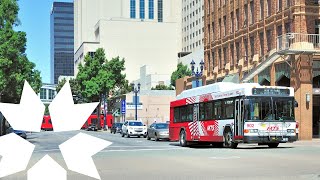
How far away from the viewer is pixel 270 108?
81.9ft

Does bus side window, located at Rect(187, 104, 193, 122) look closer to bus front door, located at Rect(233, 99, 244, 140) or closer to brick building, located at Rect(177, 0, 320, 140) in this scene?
bus front door, located at Rect(233, 99, 244, 140)

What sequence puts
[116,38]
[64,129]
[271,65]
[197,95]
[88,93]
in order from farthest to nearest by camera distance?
[116,38] → [88,93] → [271,65] → [197,95] → [64,129]

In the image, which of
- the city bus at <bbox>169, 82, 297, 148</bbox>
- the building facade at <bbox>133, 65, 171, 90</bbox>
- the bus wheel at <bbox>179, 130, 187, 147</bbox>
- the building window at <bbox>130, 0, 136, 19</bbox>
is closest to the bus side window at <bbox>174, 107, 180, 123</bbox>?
the bus wheel at <bbox>179, 130, 187, 147</bbox>

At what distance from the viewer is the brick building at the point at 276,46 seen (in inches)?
1532

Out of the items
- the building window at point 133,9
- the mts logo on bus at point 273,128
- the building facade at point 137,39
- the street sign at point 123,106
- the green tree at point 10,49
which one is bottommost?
the mts logo on bus at point 273,128

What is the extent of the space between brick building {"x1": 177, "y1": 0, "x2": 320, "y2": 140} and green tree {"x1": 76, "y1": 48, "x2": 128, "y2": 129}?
30.3m

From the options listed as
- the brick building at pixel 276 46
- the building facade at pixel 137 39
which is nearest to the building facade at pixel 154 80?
the building facade at pixel 137 39

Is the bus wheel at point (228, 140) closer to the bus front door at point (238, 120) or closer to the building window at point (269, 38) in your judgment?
the bus front door at point (238, 120)

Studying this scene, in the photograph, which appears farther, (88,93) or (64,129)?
(88,93)

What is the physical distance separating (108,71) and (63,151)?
81702 mm

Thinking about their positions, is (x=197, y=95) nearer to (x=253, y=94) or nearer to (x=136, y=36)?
(x=253, y=94)

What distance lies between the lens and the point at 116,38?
15875 centimetres

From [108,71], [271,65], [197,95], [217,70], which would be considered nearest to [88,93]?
[108,71]

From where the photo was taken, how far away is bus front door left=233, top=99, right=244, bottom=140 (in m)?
24.4
